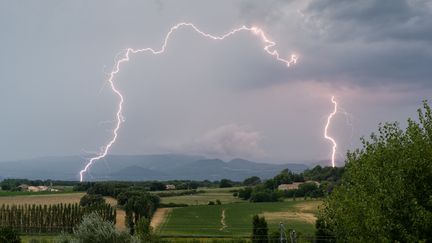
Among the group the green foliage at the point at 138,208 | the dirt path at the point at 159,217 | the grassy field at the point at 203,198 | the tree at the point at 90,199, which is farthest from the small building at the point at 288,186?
the tree at the point at 90,199

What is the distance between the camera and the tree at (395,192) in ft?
61.2

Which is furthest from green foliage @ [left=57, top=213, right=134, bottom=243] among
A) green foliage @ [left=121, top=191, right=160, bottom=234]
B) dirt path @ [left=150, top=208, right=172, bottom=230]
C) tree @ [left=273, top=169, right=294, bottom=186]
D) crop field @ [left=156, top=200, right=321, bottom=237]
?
tree @ [left=273, top=169, right=294, bottom=186]

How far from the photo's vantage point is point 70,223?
6162 centimetres

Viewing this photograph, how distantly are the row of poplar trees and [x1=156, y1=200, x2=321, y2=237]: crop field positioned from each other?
9.49 m

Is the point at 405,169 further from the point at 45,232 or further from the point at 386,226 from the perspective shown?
the point at 45,232

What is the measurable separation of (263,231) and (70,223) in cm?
2652

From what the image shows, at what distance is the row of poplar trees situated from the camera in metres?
60.8

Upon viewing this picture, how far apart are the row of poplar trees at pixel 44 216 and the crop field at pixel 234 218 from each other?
9.49 meters

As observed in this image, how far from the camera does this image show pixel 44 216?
203ft

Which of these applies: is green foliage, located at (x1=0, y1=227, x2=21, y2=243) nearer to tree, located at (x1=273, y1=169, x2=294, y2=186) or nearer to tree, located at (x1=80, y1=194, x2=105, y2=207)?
tree, located at (x1=80, y1=194, x2=105, y2=207)

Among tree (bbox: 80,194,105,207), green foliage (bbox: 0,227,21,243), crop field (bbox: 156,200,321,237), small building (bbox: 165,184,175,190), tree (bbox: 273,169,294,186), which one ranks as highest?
tree (bbox: 273,169,294,186)

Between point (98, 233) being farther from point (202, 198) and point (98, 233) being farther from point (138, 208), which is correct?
point (202, 198)

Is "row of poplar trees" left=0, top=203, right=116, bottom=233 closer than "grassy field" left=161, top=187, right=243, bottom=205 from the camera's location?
Yes

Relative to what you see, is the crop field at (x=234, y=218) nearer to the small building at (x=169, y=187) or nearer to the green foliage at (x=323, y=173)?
the green foliage at (x=323, y=173)
